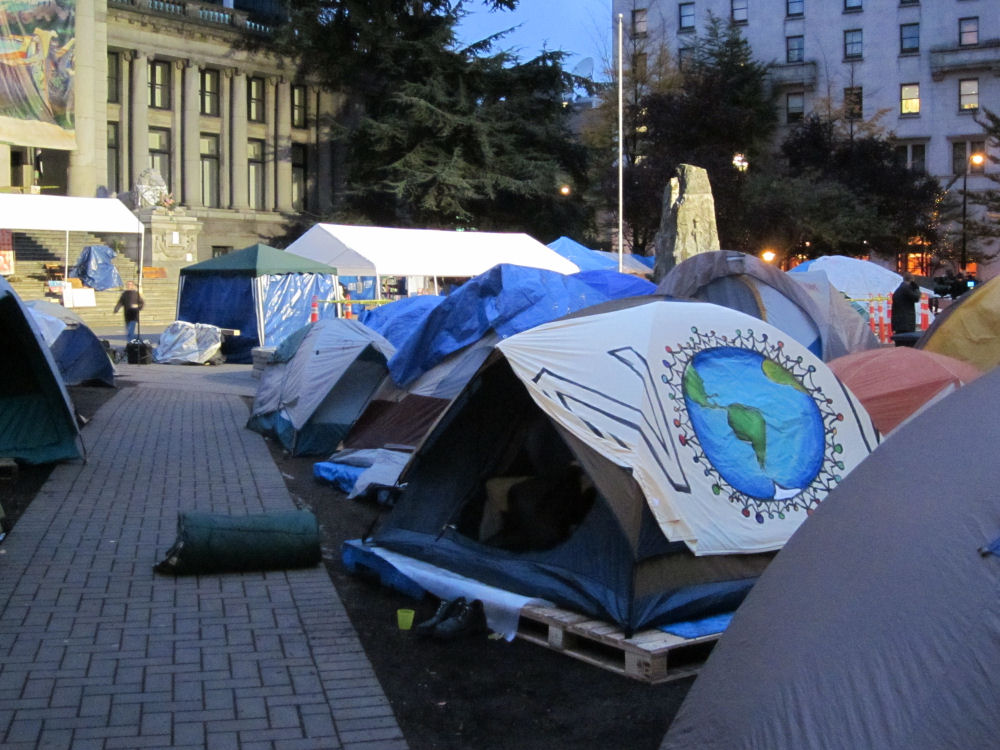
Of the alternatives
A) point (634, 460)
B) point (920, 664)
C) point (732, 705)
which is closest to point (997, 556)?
point (920, 664)

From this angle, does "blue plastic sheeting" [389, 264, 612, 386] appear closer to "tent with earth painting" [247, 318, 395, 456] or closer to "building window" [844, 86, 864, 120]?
"tent with earth painting" [247, 318, 395, 456]

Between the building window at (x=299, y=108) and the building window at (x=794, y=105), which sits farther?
the building window at (x=794, y=105)

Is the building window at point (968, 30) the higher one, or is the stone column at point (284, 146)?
the building window at point (968, 30)

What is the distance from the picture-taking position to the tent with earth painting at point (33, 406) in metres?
10.9

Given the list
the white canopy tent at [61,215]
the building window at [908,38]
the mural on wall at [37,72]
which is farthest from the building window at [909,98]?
the white canopy tent at [61,215]

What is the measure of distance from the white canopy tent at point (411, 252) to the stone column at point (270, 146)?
28050 mm

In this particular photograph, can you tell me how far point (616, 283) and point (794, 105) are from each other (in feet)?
166

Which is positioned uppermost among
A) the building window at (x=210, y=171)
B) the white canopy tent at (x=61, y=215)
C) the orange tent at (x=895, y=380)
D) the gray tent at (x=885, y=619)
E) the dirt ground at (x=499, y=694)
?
the building window at (x=210, y=171)

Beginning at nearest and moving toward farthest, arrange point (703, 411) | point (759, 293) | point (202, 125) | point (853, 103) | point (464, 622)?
point (464, 622)
point (703, 411)
point (759, 293)
point (202, 125)
point (853, 103)

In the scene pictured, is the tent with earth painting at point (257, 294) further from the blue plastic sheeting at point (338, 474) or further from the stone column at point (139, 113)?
the stone column at point (139, 113)

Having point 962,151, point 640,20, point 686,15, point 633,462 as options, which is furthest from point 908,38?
point 633,462

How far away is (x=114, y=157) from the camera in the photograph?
50.8m

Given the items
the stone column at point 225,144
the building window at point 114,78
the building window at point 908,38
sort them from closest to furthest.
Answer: the building window at point 114,78, the stone column at point 225,144, the building window at point 908,38

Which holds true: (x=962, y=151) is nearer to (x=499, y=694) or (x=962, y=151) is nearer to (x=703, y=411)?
(x=703, y=411)
